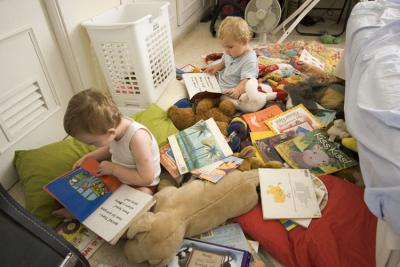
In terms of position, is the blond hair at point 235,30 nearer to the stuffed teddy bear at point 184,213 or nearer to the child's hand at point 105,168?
the stuffed teddy bear at point 184,213

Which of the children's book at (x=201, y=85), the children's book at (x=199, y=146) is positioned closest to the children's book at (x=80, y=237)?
the children's book at (x=199, y=146)

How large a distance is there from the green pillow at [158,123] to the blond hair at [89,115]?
0.41m

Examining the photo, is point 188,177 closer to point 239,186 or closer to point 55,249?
point 239,186

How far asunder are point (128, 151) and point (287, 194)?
555 millimetres

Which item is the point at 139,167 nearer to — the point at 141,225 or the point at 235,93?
the point at 141,225

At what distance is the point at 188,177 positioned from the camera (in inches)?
43.8

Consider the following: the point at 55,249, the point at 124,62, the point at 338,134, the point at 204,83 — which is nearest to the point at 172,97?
the point at 204,83

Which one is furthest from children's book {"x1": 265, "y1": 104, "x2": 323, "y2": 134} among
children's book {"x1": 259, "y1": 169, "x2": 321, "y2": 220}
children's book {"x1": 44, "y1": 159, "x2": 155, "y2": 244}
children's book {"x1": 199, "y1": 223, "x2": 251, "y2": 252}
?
children's book {"x1": 44, "y1": 159, "x2": 155, "y2": 244}

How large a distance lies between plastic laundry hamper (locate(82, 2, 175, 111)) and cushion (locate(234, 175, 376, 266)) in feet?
2.73

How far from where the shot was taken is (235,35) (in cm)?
142

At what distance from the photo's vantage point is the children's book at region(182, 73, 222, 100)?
148 cm

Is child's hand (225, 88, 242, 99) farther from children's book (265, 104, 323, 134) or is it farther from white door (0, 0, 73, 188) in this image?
white door (0, 0, 73, 188)

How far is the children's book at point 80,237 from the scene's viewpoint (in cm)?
90

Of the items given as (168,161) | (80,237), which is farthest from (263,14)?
(80,237)
